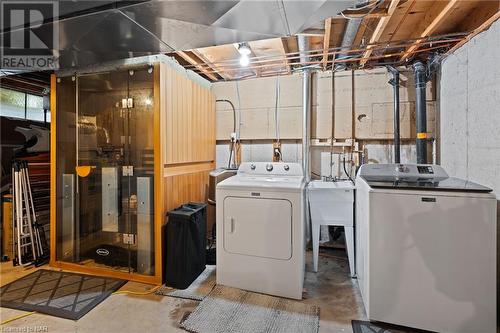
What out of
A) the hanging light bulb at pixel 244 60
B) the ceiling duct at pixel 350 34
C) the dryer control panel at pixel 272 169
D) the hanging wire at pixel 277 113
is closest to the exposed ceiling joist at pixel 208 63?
the hanging light bulb at pixel 244 60

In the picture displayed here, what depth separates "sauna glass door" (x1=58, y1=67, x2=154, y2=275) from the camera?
280cm

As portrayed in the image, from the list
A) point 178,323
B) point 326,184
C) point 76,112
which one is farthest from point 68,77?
point 326,184

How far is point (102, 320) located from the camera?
210 centimetres

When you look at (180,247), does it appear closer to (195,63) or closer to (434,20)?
(195,63)

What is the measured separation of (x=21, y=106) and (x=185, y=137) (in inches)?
127

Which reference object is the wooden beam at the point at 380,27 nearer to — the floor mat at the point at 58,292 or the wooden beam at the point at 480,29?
the wooden beam at the point at 480,29

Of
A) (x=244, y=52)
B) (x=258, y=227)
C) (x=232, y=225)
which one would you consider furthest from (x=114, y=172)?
(x=244, y=52)

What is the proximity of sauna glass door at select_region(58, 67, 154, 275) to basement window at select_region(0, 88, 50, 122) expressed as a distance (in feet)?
6.42

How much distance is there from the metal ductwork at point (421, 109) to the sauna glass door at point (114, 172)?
3.09 meters

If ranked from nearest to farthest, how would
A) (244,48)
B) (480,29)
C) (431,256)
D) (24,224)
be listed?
1. (431,256)
2. (480,29)
3. (244,48)
4. (24,224)

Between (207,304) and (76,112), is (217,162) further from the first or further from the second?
(207,304)

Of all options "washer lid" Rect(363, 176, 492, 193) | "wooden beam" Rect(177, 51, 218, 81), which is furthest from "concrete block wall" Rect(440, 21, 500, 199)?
"wooden beam" Rect(177, 51, 218, 81)

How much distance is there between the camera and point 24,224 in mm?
3189

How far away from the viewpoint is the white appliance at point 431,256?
5.93 ft
